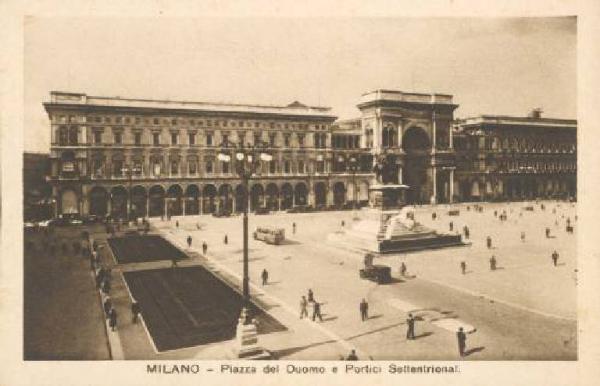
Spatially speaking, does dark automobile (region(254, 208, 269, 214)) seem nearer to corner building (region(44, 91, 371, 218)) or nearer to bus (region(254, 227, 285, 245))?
corner building (region(44, 91, 371, 218))

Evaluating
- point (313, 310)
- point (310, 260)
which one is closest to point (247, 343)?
point (313, 310)

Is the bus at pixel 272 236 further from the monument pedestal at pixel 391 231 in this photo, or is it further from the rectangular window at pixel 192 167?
the rectangular window at pixel 192 167

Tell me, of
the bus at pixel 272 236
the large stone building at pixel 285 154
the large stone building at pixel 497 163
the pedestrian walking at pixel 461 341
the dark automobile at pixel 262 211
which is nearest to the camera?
the pedestrian walking at pixel 461 341

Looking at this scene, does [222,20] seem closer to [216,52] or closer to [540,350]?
[216,52]

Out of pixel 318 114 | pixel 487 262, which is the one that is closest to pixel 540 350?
pixel 487 262

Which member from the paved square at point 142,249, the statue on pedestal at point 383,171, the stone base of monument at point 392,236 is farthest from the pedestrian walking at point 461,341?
the paved square at point 142,249

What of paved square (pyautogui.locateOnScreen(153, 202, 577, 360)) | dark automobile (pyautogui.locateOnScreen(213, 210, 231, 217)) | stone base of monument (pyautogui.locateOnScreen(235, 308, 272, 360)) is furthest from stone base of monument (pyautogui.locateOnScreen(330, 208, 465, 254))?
dark automobile (pyautogui.locateOnScreen(213, 210, 231, 217))
